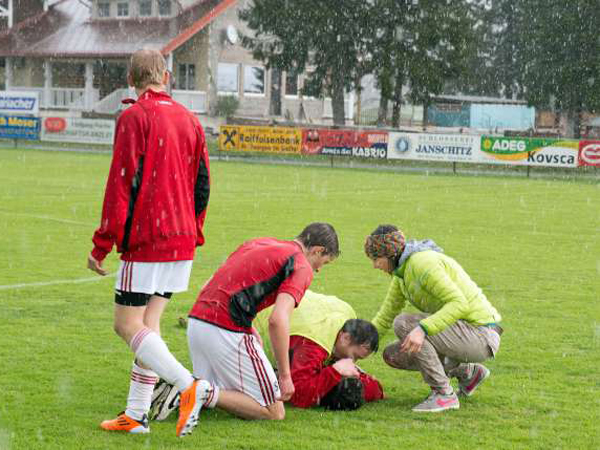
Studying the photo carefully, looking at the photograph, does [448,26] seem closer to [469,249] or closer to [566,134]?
[566,134]

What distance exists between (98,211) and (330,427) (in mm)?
12880

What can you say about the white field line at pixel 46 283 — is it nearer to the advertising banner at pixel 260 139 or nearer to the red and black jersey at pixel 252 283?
the red and black jersey at pixel 252 283

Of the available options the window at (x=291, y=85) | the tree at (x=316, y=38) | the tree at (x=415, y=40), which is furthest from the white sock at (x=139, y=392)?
the window at (x=291, y=85)

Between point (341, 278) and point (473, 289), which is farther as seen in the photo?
point (341, 278)

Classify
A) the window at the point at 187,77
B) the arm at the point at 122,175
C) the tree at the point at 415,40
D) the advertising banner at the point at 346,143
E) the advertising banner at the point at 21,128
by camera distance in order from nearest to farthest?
the arm at the point at 122,175 → the advertising banner at the point at 346,143 → the advertising banner at the point at 21,128 → the tree at the point at 415,40 → the window at the point at 187,77

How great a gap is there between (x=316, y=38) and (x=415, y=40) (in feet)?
15.2

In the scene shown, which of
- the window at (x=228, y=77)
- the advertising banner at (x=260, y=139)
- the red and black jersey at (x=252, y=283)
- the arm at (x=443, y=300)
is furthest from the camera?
the window at (x=228, y=77)

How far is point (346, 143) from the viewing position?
1387 inches

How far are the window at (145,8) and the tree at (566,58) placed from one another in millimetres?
19796

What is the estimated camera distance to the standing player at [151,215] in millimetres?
5266

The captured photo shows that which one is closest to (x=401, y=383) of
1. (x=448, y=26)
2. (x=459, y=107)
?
(x=448, y=26)

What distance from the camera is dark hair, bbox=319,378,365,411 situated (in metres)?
6.19

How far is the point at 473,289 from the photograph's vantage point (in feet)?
21.1

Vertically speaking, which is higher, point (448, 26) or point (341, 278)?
point (448, 26)
